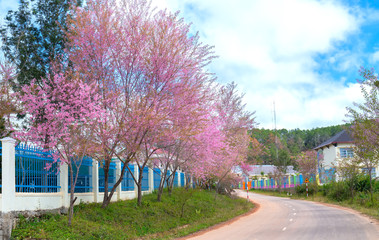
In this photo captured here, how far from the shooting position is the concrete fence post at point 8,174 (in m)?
11.1

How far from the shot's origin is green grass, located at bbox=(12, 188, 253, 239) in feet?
39.9

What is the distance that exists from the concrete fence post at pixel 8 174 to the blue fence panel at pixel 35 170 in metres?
0.46

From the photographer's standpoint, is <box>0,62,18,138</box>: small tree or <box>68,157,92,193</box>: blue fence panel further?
<box>68,157,92,193</box>: blue fence panel

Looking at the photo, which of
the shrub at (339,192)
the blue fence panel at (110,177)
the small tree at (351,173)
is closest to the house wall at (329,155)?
the shrub at (339,192)

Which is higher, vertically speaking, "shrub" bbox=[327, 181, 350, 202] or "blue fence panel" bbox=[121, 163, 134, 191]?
"blue fence panel" bbox=[121, 163, 134, 191]

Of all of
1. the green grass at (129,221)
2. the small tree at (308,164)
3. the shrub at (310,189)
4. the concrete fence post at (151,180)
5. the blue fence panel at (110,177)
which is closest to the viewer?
the green grass at (129,221)

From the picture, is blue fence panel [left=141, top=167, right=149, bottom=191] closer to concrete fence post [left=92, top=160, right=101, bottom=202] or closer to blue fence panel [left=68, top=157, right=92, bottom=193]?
concrete fence post [left=92, top=160, right=101, bottom=202]

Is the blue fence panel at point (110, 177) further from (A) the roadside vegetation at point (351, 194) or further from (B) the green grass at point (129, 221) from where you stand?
(A) the roadside vegetation at point (351, 194)

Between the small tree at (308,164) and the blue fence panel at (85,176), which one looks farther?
the small tree at (308,164)

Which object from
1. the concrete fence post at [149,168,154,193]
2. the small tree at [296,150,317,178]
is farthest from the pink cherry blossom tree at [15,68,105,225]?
the small tree at [296,150,317,178]

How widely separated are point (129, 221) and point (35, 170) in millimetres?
4915

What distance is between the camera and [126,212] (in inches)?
681

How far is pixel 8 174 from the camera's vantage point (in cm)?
1131

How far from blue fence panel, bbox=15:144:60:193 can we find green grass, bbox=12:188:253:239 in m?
1.02
